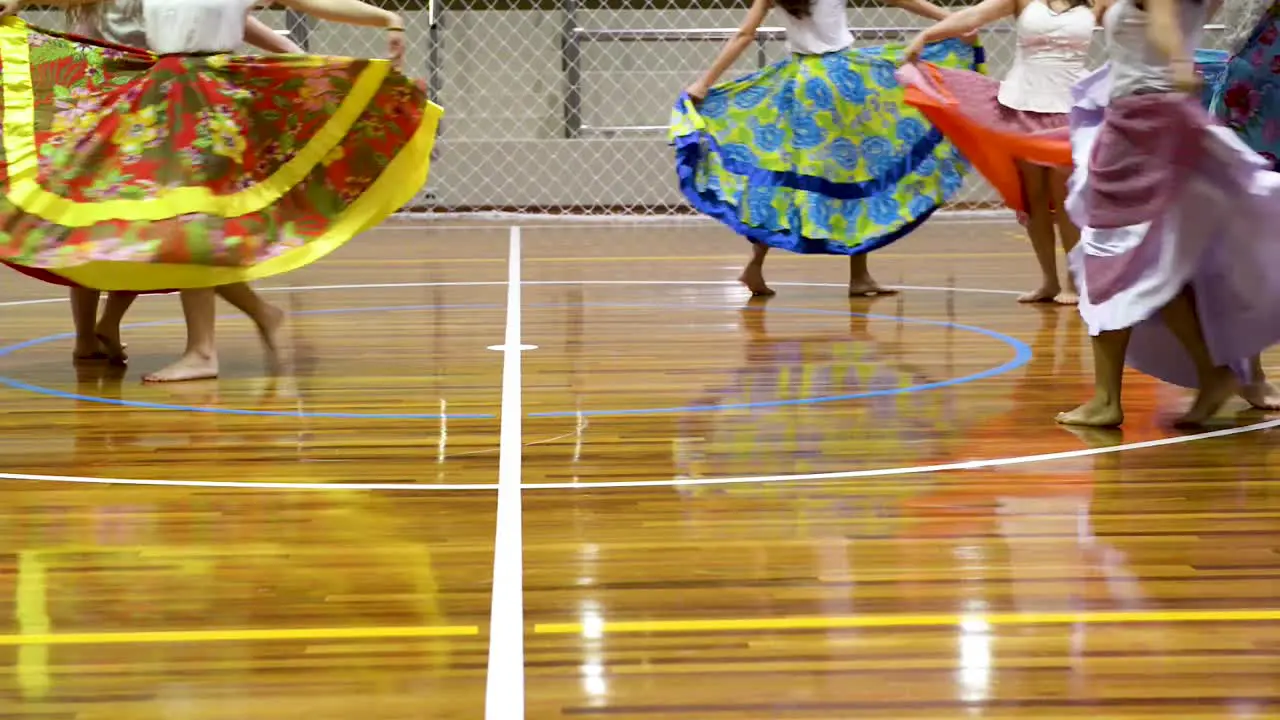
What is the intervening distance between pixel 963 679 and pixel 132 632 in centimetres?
101

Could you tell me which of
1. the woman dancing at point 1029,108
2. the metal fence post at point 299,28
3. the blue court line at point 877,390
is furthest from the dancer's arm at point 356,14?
the metal fence post at point 299,28

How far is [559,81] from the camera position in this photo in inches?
395

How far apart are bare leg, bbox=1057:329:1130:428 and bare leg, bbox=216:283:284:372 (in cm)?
202

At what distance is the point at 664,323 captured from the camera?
17.7 feet

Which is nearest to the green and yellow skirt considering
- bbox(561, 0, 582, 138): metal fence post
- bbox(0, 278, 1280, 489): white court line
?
bbox(0, 278, 1280, 489): white court line

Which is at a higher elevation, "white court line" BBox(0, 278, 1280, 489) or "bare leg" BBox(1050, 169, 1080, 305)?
"white court line" BBox(0, 278, 1280, 489)

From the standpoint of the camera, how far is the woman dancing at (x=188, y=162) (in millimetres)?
4164

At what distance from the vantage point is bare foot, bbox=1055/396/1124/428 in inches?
143

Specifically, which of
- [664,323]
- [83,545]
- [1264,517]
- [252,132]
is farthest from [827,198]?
[83,545]

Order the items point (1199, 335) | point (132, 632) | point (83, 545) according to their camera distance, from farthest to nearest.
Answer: point (1199, 335) < point (83, 545) < point (132, 632)

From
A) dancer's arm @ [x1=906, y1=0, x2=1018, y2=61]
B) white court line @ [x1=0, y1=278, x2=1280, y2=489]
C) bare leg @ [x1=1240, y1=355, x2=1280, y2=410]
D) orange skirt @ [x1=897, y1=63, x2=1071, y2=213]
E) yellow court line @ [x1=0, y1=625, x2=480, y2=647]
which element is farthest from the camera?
orange skirt @ [x1=897, y1=63, x2=1071, y2=213]

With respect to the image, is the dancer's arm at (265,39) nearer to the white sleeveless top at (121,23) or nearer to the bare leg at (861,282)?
the white sleeveless top at (121,23)

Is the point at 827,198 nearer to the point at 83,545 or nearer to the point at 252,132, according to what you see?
the point at 252,132

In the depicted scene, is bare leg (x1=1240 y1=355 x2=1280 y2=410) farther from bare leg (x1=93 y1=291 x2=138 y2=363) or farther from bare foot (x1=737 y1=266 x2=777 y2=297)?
bare leg (x1=93 y1=291 x2=138 y2=363)
